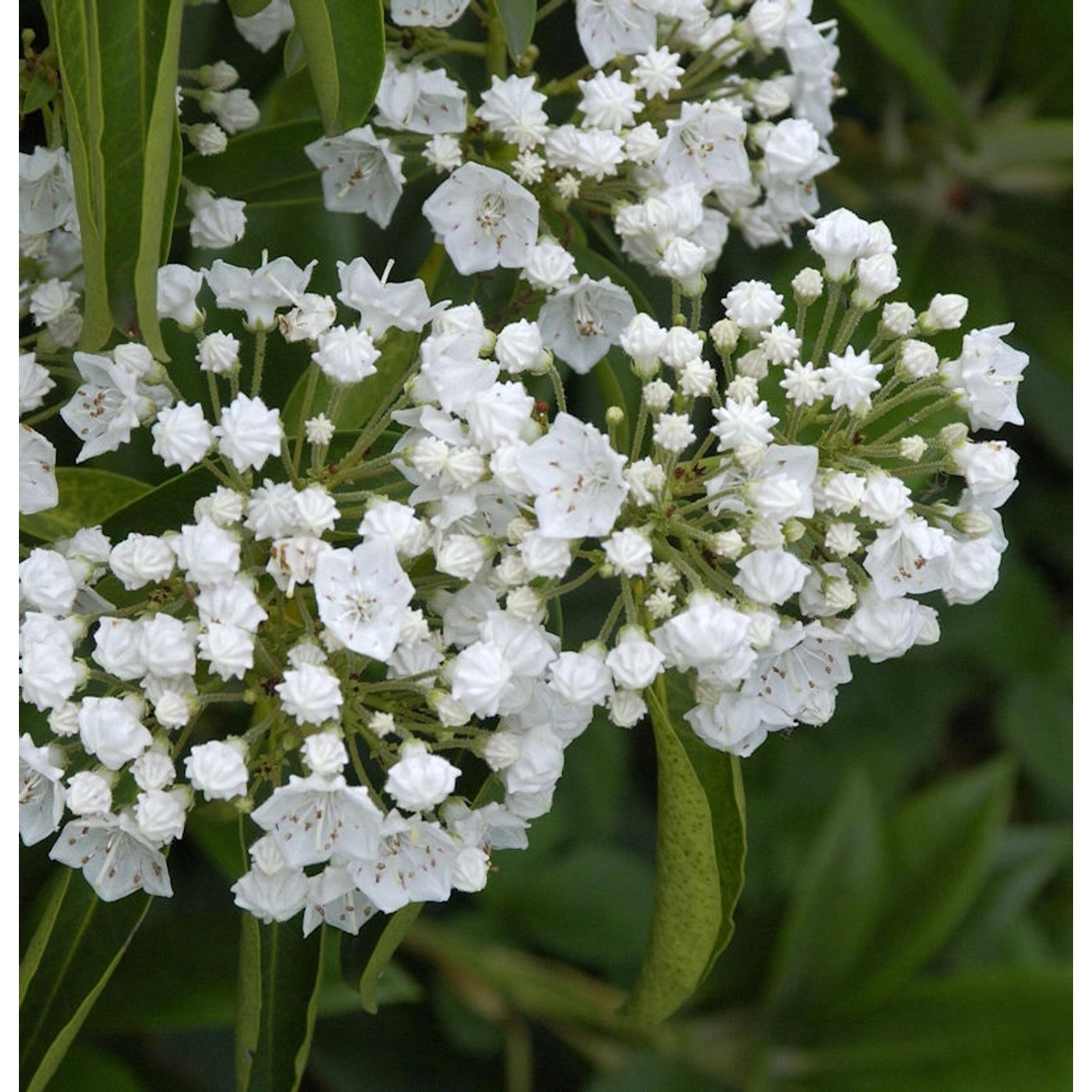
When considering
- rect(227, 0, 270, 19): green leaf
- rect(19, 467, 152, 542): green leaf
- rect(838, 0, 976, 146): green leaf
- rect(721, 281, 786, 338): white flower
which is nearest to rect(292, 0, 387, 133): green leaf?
rect(227, 0, 270, 19): green leaf

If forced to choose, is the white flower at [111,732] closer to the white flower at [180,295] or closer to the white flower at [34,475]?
the white flower at [34,475]

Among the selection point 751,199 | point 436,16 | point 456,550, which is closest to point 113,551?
point 456,550

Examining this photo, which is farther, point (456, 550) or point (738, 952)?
point (738, 952)

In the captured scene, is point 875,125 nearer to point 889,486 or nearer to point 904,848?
point 904,848

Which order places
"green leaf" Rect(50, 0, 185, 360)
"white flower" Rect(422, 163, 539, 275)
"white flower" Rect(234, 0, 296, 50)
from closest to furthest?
"green leaf" Rect(50, 0, 185, 360)
"white flower" Rect(422, 163, 539, 275)
"white flower" Rect(234, 0, 296, 50)

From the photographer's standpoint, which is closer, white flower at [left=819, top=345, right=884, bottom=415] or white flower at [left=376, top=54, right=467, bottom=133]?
white flower at [left=819, top=345, right=884, bottom=415]

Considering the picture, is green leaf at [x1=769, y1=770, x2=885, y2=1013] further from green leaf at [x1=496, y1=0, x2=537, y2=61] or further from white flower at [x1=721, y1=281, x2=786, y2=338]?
green leaf at [x1=496, y1=0, x2=537, y2=61]

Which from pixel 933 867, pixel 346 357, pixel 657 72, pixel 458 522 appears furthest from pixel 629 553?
pixel 933 867
